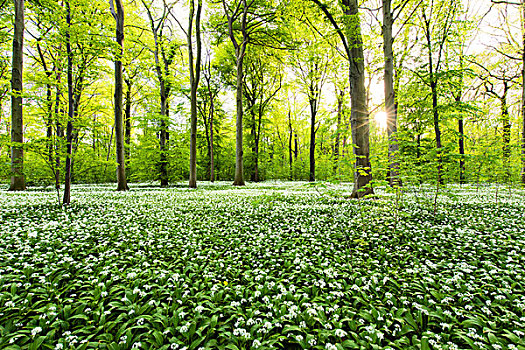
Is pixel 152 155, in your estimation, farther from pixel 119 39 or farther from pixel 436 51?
pixel 436 51

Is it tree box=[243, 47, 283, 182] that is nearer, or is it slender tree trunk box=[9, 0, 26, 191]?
slender tree trunk box=[9, 0, 26, 191]

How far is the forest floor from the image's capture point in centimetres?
185

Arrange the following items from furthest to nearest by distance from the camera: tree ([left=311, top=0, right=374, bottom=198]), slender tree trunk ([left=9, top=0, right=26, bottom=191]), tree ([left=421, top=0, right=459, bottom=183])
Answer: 1. tree ([left=421, top=0, right=459, bottom=183])
2. slender tree trunk ([left=9, top=0, right=26, bottom=191])
3. tree ([left=311, top=0, right=374, bottom=198])

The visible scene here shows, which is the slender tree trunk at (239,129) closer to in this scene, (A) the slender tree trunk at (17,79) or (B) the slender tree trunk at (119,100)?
(B) the slender tree trunk at (119,100)

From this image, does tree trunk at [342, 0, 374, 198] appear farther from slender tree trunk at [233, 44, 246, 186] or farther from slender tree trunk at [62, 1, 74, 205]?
slender tree trunk at [62, 1, 74, 205]

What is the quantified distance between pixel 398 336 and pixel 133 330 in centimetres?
249

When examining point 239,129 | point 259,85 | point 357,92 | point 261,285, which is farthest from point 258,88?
point 261,285

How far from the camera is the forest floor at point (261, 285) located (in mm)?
1854

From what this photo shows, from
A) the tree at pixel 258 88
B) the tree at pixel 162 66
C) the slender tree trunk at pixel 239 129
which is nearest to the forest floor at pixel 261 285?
the slender tree trunk at pixel 239 129

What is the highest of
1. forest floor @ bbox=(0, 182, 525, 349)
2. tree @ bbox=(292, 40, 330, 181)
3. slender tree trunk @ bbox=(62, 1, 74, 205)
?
tree @ bbox=(292, 40, 330, 181)

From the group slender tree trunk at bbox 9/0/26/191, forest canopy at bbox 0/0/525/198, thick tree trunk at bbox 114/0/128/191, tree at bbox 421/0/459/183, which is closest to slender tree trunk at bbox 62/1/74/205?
forest canopy at bbox 0/0/525/198

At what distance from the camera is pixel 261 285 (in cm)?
260

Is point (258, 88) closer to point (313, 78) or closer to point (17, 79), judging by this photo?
point (313, 78)

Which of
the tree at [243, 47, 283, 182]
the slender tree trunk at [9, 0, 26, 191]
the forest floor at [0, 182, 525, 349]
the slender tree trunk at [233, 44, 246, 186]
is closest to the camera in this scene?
the forest floor at [0, 182, 525, 349]
